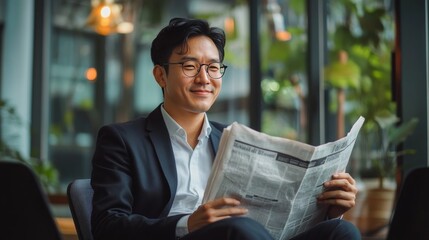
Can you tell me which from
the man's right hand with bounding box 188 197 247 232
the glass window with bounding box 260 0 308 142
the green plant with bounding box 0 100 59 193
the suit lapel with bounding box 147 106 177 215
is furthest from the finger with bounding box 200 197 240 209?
the green plant with bounding box 0 100 59 193

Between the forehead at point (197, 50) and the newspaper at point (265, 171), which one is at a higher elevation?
the forehead at point (197, 50)

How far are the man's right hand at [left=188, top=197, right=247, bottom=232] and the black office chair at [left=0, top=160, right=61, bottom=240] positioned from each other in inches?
15.7

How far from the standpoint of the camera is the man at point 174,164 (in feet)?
6.68

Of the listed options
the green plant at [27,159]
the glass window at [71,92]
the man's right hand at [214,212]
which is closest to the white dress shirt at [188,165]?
the man's right hand at [214,212]

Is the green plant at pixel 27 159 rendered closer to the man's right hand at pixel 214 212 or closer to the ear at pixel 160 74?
the ear at pixel 160 74

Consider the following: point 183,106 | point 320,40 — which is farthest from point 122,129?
point 320,40

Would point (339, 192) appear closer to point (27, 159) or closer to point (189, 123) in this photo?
point (189, 123)

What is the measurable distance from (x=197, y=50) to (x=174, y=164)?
Result: 14.0 inches

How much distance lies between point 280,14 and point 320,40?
1060mm

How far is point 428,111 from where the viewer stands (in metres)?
4.51

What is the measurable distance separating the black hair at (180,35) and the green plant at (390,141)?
2.30m

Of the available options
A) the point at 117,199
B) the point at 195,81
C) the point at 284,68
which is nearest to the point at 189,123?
the point at 195,81

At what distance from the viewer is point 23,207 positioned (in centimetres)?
169

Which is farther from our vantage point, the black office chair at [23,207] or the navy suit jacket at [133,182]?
the navy suit jacket at [133,182]
